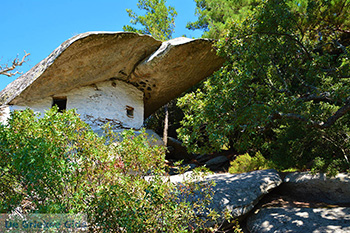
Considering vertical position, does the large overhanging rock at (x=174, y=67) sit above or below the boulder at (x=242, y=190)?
above

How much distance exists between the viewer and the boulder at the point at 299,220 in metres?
4.44

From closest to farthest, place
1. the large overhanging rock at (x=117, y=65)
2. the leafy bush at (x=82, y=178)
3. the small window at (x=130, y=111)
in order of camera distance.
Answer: the leafy bush at (x=82, y=178)
the large overhanging rock at (x=117, y=65)
the small window at (x=130, y=111)

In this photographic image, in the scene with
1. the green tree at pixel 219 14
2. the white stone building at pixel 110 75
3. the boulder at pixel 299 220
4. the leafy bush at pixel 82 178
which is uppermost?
Result: the green tree at pixel 219 14

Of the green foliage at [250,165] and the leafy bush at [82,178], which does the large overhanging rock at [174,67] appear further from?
the leafy bush at [82,178]

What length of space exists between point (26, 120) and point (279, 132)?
7261 millimetres

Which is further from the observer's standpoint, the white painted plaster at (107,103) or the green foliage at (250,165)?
the white painted plaster at (107,103)

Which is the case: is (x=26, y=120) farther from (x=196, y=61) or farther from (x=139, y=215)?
(x=196, y=61)

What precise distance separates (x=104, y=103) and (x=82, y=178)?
6.63 meters

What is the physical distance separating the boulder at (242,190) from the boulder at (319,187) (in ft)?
1.25

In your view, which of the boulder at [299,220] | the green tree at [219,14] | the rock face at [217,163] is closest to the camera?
the boulder at [299,220]

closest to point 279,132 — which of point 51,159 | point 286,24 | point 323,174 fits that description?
point 323,174

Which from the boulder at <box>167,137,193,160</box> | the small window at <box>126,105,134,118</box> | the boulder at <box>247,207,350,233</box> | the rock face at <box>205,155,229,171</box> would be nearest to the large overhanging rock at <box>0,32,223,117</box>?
the small window at <box>126,105,134,118</box>

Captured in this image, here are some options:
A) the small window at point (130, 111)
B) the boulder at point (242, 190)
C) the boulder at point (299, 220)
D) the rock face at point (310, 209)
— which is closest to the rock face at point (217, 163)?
the boulder at point (242, 190)

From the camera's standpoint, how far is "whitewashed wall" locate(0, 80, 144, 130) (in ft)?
28.9
